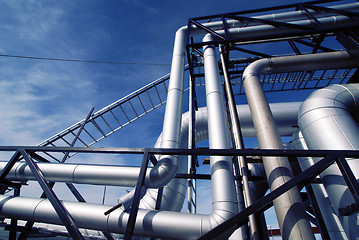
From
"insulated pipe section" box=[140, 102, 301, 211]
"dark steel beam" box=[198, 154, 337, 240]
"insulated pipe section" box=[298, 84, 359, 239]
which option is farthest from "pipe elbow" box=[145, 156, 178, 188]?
"insulated pipe section" box=[298, 84, 359, 239]

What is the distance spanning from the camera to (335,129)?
2.67m

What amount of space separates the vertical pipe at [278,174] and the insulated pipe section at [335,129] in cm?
55

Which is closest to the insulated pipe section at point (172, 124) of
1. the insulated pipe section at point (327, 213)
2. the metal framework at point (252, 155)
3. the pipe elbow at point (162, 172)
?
the pipe elbow at point (162, 172)

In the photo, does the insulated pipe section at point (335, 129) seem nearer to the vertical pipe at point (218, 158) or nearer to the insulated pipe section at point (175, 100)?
the vertical pipe at point (218, 158)

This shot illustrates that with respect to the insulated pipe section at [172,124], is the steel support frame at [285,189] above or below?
below

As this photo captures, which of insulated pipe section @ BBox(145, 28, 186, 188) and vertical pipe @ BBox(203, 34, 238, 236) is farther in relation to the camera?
insulated pipe section @ BBox(145, 28, 186, 188)

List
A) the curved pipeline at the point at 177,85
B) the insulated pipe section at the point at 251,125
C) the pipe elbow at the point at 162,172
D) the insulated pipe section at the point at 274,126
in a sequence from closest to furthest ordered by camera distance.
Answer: the insulated pipe section at the point at 274,126
the pipe elbow at the point at 162,172
the curved pipeline at the point at 177,85
the insulated pipe section at the point at 251,125

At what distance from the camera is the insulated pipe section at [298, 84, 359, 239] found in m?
2.31

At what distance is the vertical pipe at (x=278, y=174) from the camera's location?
2.06 m

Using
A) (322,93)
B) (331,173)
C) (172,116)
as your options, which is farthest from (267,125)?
(172,116)

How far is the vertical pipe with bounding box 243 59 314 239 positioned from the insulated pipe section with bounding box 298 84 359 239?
555mm

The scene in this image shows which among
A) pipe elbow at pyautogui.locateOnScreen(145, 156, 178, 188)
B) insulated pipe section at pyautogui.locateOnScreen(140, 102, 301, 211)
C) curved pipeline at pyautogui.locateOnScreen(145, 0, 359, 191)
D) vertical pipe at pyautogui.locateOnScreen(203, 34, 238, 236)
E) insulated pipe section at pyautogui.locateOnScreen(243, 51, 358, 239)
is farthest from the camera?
insulated pipe section at pyautogui.locateOnScreen(140, 102, 301, 211)

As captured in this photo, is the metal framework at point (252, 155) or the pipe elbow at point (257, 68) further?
the pipe elbow at point (257, 68)

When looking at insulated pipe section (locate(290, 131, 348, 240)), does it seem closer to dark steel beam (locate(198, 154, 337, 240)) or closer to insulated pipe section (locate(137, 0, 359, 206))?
dark steel beam (locate(198, 154, 337, 240))
